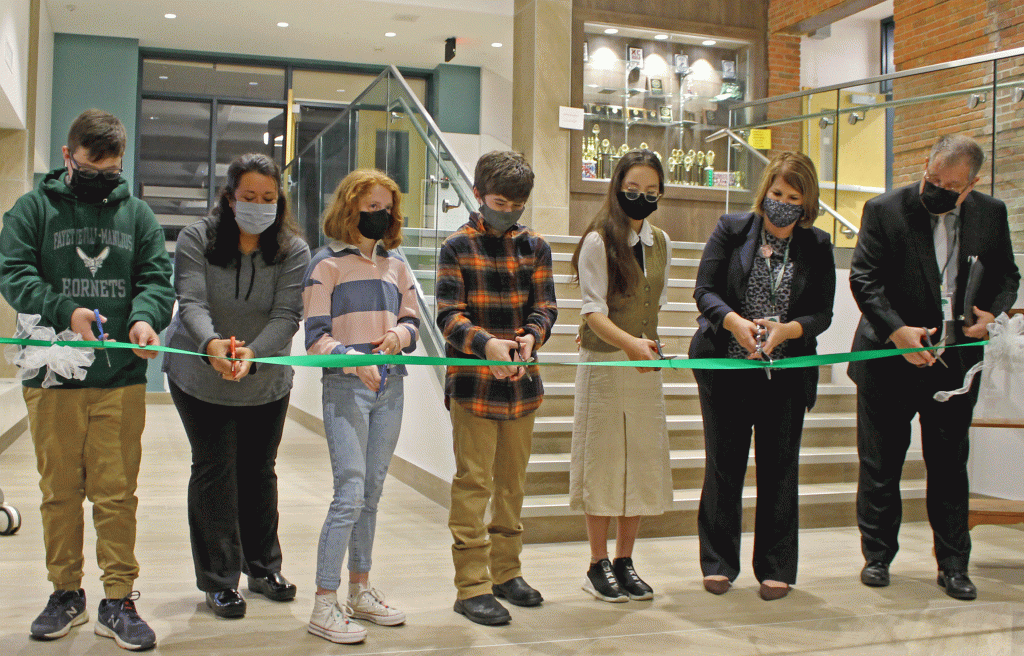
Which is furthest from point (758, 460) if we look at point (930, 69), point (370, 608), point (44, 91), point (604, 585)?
point (44, 91)

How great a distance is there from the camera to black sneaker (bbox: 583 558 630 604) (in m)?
3.00

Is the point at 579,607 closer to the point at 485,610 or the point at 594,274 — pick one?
the point at 485,610

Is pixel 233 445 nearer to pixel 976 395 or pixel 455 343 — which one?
pixel 455 343

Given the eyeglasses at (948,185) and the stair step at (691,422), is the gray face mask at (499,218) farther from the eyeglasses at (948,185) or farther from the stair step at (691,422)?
the stair step at (691,422)

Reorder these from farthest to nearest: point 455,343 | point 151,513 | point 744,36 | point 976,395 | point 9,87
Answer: point 744,36
point 9,87
point 151,513
point 976,395
point 455,343

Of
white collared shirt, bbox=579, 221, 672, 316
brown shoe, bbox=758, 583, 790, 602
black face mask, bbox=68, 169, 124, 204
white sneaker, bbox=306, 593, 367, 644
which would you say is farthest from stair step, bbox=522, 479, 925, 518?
black face mask, bbox=68, 169, 124, 204

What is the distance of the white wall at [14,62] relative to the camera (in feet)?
23.7

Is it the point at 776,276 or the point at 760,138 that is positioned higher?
the point at 760,138

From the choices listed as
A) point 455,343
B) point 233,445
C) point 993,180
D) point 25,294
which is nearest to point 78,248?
point 25,294

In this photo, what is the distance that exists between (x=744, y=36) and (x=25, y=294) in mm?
7461

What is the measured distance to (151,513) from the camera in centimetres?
436

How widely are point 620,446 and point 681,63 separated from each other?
5950 mm

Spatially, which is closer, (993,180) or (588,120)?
(993,180)

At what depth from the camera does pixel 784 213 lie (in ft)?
9.84
